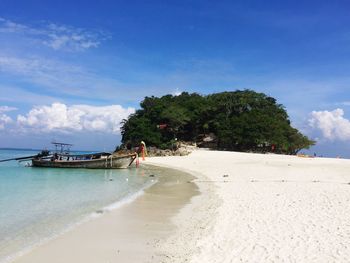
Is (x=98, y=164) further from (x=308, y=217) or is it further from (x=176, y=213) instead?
(x=308, y=217)

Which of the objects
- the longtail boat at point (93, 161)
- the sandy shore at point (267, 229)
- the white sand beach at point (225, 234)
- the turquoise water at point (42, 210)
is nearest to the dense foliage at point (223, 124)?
the longtail boat at point (93, 161)

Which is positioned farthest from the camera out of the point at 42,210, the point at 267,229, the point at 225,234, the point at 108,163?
the point at 108,163

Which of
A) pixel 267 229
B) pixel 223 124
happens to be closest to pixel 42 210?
pixel 267 229

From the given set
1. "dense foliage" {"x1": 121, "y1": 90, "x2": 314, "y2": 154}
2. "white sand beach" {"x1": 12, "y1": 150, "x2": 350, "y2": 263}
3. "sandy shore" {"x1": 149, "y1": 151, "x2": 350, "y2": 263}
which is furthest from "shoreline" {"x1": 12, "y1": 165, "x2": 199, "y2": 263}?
"dense foliage" {"x1": 121, "y1": 90, "x2": 314, "y2": 154}

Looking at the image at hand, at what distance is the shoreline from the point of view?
758 centimetres

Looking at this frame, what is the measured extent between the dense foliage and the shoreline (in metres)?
42.5

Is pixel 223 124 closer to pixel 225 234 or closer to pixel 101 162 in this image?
pixel 101 162

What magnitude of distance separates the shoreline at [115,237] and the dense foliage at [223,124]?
A: 42.5 metres

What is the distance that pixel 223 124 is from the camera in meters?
59.1

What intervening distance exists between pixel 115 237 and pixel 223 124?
167ft

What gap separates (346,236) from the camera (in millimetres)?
8156

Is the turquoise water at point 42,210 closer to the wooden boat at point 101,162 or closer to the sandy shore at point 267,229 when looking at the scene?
the sandy shore at point 267,229

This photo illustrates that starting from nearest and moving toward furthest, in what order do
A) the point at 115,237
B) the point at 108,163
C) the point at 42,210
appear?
the point at 115,237 < the point at 42,210 < the point at 108,163

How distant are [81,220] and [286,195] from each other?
8243mm
